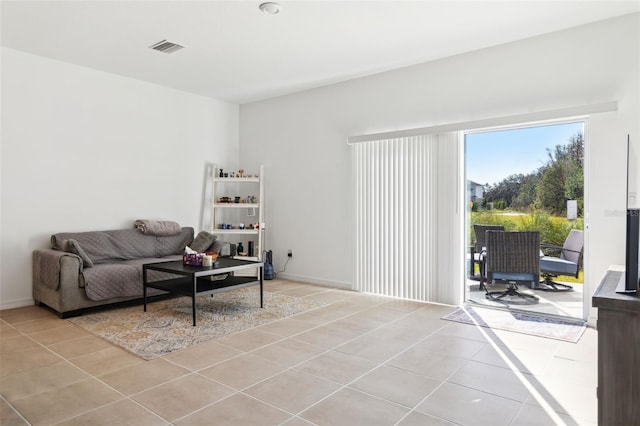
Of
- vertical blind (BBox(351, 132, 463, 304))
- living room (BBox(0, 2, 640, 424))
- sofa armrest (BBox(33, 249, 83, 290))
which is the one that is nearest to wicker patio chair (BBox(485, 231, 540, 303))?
vertical blind (BBox(351, 132, 463, 304))

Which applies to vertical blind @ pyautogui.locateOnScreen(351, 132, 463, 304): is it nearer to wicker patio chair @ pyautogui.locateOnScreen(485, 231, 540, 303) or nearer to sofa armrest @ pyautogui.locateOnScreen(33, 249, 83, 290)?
wicker patio chair @ pyautogui.locateOnScreen(485, 231, 540, 303)

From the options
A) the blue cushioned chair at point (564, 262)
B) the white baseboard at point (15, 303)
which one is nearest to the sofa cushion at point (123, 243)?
the white baseboard at point (15, 303)

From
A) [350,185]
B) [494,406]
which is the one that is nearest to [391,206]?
[350,185]

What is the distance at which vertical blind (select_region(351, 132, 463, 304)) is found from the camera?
4.58 meters

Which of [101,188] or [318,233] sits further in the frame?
[318,233]

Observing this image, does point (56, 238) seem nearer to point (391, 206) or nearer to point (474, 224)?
point (391, 206)

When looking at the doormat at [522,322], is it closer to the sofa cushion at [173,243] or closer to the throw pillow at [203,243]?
the throw pillow at [203,243]

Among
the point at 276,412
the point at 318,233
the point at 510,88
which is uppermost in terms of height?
the point at 510,88

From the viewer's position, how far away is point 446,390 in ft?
8.21

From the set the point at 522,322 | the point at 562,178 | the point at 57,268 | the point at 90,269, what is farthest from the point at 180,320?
the point at 562,178

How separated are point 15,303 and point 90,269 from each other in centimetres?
110

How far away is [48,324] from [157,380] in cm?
194

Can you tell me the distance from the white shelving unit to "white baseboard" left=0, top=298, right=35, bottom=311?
7.87 ft

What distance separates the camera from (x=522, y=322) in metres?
3.94
